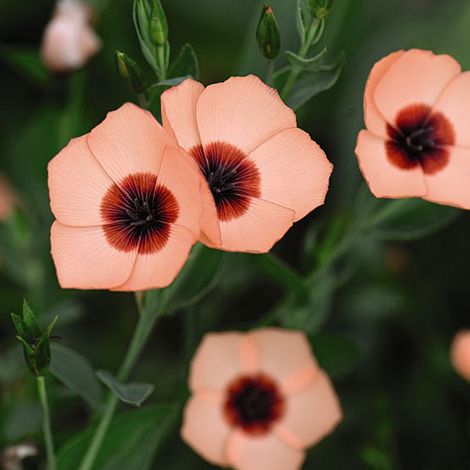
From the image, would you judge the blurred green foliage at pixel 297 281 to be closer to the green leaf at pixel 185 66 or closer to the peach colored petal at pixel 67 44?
the peach colored petal at pixel 67 44

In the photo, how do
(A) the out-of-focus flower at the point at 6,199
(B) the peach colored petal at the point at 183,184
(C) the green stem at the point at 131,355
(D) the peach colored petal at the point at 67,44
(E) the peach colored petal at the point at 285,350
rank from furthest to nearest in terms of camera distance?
(A) the out-of-focus flower at the point at 6,199
(D) the peach colored petal at the point at 67,44
(E) the peach colored petal at the point at 285,350
(C) the green stem at the point at 131,355
(B) the peach colored petal at the point at 183,184

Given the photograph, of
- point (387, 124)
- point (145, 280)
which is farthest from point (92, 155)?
point (387, 124)

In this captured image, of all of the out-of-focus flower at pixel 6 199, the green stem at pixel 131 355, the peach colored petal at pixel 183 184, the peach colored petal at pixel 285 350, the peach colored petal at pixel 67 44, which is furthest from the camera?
the out-of-focus flower at pixel 6 199

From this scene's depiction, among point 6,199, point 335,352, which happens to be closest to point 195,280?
point 335,352

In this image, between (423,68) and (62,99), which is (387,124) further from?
(62,99)

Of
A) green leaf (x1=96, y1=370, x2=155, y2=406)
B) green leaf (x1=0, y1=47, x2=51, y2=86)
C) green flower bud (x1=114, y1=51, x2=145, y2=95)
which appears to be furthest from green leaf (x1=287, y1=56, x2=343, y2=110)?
A: green leaf (x1=0, y1=47, x2=51, y2=86)

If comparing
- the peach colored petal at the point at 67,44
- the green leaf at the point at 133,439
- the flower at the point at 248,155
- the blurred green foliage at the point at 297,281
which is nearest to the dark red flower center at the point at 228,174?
the flower at the point at 248,155
